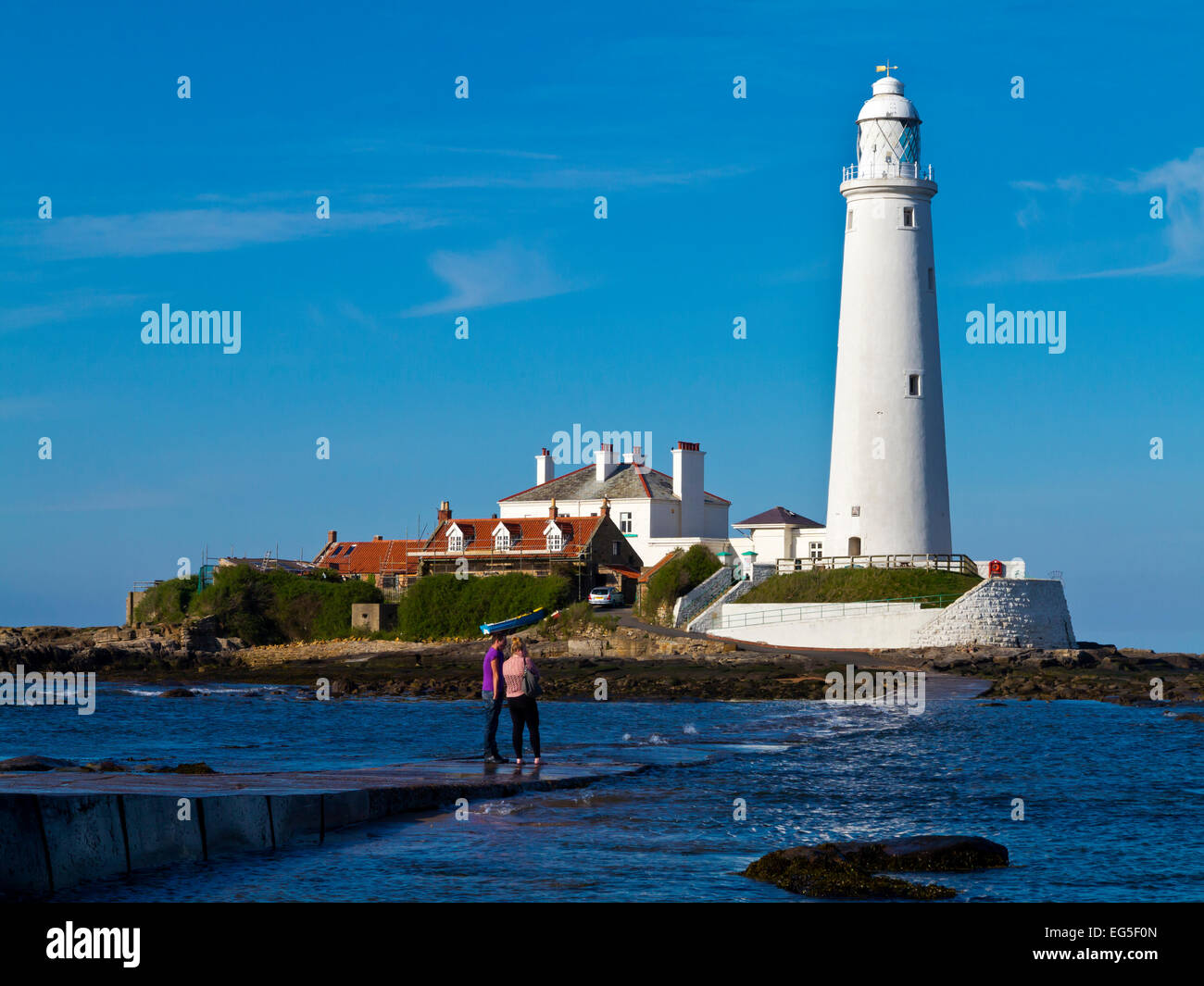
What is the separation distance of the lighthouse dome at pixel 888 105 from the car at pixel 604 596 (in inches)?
888

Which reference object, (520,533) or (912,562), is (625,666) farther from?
(520,533)

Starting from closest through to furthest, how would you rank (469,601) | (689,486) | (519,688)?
(519,688), (469,601), (689,486)

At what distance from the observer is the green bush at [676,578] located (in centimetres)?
5781

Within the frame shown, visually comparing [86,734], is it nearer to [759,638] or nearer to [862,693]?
[862,693]

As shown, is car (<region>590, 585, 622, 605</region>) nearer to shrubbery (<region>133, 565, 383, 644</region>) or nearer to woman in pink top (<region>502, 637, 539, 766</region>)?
shrubbery (<region>133, 565, 383, 644</region>)

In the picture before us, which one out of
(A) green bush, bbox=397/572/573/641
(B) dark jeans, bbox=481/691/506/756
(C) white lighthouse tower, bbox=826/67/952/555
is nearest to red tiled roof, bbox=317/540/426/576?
(A) green bush, bbox=397/572/573/641

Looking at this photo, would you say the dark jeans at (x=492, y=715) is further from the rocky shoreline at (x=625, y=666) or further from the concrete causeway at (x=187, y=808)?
the rocky shoreline at (x=625, y=666)

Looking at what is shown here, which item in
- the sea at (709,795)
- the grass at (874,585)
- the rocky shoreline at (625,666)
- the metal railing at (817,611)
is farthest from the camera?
the grass at (874,585)

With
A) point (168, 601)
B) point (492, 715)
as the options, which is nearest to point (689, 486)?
point (168, 601)

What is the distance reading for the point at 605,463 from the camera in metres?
75.5

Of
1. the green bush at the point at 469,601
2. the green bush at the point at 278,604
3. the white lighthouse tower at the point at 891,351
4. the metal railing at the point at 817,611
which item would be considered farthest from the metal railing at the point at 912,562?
the green bush at the point at 278,604

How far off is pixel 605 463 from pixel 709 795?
5638cm

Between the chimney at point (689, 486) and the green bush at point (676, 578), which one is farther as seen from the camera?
the chimney at point (689, 486)
